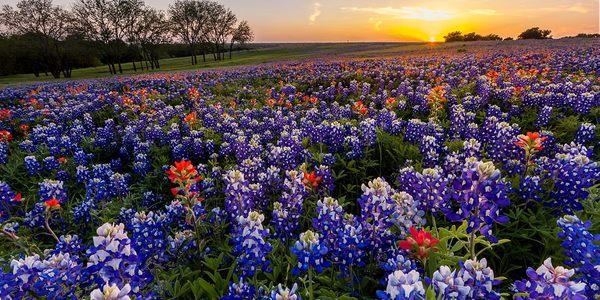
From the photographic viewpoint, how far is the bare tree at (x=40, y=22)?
56812 mm

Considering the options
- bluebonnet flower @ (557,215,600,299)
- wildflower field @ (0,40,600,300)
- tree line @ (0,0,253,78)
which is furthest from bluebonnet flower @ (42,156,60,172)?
tree line @ (0,0,253,78)

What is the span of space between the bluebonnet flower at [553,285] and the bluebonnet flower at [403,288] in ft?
1.94

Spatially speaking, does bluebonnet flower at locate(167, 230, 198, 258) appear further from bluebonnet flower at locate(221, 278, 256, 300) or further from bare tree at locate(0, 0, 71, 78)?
bare tree at locate(0, 0, 71, 78)

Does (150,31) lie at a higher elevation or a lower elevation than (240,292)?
higher

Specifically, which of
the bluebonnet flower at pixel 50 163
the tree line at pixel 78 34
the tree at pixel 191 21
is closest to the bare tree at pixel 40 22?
the tree line at pixel 78 34

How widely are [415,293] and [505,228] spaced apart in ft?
8.43

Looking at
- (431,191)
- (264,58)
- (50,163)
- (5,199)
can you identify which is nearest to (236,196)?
(431,191)

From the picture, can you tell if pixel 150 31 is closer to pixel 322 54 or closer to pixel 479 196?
pixel 322 54

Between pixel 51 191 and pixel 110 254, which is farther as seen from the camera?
pixel 51 191

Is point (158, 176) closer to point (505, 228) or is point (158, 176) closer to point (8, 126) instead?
point (505, 228)

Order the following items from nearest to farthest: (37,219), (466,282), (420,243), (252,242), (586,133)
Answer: (466,282) < (420,243) < (252,242) < (37,219) < (586,133)

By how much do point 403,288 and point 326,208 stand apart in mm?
1230

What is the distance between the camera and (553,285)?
6.14ft

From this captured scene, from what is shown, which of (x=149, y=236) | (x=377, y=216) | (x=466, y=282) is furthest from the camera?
(x=149, y=236)
